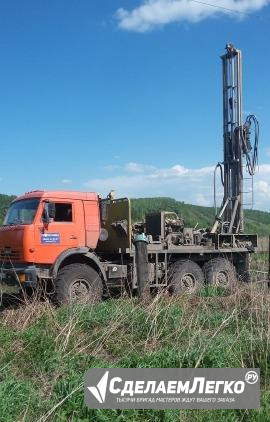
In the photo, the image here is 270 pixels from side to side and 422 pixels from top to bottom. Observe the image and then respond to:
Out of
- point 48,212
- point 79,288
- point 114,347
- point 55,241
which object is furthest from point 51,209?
point 114,347

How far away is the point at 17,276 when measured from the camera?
10.7 m

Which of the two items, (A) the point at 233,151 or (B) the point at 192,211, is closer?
(A) the point at 233,151

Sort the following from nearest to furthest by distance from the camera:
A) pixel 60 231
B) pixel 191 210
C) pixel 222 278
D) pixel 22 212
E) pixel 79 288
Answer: pixel 79 288 < pixel 60 231 < pixel 22 212 < pixel 222 278 < pixel 191 210

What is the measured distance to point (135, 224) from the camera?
46.5ft

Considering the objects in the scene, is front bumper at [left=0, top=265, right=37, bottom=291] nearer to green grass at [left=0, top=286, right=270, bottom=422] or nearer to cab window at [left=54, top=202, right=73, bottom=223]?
cab window at [left=54, top=202, right=73, bottom=223]

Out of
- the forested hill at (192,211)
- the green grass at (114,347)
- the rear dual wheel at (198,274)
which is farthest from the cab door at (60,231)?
the forested hill at (192,211)

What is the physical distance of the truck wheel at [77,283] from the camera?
1098 cm

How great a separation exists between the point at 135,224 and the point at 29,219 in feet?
11.8

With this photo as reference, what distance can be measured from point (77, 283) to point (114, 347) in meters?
5.02

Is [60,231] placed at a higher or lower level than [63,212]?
lower

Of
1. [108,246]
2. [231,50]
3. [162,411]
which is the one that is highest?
[231,50]

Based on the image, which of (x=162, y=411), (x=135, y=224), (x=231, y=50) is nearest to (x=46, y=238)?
(x=135, y=224)

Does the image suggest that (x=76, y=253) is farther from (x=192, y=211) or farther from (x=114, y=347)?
(x=192, y=211)

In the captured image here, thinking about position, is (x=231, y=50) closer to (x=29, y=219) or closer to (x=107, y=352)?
(x=29, y=219)
